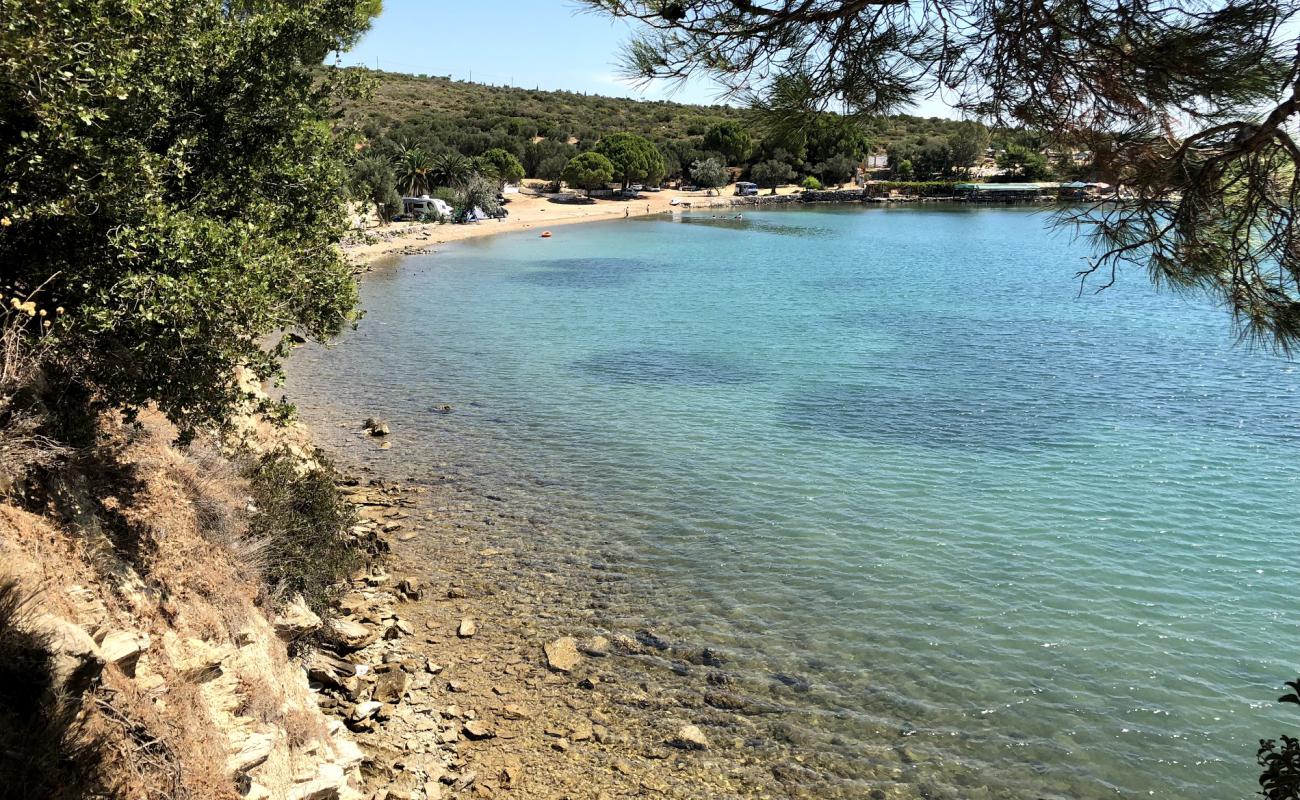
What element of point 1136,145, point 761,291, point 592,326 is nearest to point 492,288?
point 592,326

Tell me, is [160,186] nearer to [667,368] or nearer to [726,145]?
[667,368]

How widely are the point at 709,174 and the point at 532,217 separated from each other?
121 feet

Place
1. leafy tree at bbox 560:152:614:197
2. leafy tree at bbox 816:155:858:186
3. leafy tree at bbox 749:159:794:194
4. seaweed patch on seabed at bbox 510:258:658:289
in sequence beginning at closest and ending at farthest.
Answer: seaweed patch on seabed at bbox 510:258:658:289, leafy tree at bbox 560:152:614:197, leafy tree at bbox 749:159:794:194, leafy tree at bbox 816:155:858:186

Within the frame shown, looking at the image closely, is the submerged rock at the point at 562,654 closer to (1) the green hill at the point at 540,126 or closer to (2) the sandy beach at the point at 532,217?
(2) the sandy beach at the point at 532,217

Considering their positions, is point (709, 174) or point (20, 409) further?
point (709, 174)

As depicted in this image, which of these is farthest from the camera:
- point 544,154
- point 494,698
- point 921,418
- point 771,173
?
point 771,173

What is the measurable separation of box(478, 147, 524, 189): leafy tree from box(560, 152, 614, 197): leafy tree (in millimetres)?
5688

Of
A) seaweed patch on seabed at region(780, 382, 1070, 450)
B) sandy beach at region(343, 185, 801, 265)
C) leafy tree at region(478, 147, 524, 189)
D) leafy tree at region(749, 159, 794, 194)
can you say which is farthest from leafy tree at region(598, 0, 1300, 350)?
leafy tree at region(749, 159, 794, 194)

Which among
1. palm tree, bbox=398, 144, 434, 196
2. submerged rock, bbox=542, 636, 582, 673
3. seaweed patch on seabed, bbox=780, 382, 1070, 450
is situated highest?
palm tree, bbox=398, 144, 434, 196

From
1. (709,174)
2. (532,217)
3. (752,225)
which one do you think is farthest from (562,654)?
(709,174)

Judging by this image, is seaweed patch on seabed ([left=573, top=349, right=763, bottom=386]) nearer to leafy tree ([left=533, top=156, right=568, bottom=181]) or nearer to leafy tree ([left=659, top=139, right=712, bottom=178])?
leafy tree ([left=533, top=156, right=568, bottom=181])

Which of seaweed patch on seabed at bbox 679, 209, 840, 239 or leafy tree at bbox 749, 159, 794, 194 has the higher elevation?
leafy tree at bbox 749, 159, 794, 194

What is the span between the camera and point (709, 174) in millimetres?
107125

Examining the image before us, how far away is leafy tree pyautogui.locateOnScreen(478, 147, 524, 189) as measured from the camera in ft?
272
